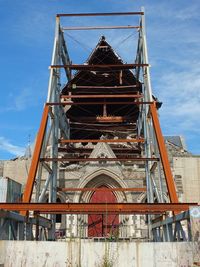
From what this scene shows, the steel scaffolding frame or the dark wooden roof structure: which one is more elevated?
the dark wooden roof structure

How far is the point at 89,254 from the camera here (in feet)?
22.1

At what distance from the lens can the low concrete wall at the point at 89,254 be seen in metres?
6.66

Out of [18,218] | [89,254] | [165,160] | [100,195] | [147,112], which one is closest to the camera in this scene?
[89,254]

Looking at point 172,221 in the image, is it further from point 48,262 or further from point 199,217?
point 48,262

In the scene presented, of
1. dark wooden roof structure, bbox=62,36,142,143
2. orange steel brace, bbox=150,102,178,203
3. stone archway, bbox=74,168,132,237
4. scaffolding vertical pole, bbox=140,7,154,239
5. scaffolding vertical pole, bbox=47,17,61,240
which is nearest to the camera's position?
orange steel brace, bbox=150,102,178,203

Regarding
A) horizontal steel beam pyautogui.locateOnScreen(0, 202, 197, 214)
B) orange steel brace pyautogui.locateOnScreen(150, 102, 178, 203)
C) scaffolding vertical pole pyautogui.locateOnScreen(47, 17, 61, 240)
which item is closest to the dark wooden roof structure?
scaffolding vertical pole pyautogui.locateOnScreen(47, 17, 61, 240)

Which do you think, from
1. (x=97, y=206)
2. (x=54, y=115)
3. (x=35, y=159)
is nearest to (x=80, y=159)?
(x=54, y=115)

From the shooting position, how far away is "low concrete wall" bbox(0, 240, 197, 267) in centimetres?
666

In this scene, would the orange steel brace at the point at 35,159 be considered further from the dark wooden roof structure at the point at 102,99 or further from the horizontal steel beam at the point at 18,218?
the dark wooden roof structure at the point at 102,99

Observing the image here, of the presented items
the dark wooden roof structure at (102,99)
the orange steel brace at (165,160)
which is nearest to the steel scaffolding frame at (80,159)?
the orange steel brace at (165,160)

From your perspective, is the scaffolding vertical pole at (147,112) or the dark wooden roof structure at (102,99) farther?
the dark wooden roof structure at (102,99)

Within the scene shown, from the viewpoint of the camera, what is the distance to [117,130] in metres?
24.4

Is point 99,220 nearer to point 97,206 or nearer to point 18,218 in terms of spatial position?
point 97,206

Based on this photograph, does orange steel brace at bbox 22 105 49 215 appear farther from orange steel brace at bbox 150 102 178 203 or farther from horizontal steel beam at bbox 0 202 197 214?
orange steel brace at bbox 150 102 178 203
